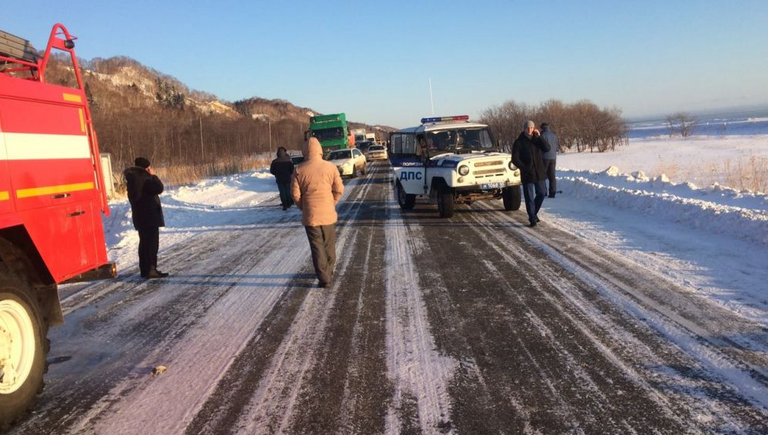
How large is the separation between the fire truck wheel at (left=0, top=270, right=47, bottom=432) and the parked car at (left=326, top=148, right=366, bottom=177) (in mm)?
22537

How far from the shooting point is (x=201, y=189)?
21.2m

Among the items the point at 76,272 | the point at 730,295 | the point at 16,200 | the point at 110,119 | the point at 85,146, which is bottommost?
the point at 730,295

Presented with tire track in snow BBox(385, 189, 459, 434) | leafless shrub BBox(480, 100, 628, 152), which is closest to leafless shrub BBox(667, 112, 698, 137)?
leafless shrub BBox(480, 100, 628, 152)

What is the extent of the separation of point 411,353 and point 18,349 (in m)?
2.93

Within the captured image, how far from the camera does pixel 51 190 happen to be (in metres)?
4.09

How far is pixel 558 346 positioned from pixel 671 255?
4.01 metres

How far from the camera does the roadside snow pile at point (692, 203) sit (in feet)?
26.8

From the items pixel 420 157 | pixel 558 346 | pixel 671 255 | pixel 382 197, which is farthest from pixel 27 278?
pixel 382 197

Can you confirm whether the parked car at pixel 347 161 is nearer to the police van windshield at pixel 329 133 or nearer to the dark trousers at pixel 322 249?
the police van windshield at pixel 329 133

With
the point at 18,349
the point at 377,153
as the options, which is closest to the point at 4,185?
the point at 18,349

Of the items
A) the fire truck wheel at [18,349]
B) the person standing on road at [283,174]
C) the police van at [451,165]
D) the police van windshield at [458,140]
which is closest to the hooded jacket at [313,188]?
the fire truck wheel at [18,349]

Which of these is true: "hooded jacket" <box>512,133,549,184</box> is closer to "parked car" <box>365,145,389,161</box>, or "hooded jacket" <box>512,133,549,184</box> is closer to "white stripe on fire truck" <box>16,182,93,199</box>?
"white stripe on fire truck" <box>16,182,93,199</box>

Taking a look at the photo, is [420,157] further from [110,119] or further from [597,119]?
[597,119]

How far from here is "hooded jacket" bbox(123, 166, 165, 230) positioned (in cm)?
774
